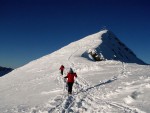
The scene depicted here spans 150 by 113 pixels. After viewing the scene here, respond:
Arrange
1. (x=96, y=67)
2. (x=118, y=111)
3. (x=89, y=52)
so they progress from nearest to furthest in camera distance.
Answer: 1. (x=118, y=111)
2. (x=96, y=67)
3. (x=89, y=52)

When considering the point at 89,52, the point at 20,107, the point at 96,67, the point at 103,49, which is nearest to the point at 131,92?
the point at 20,107

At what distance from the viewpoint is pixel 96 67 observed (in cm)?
3875

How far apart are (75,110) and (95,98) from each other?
342 centimetres

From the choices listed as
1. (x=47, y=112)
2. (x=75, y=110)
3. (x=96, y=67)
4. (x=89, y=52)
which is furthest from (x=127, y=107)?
(x=89, y=52)

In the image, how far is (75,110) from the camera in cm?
1434

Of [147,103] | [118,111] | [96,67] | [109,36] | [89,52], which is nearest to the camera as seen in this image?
[118,111]

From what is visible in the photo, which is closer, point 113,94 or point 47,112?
point 47,112

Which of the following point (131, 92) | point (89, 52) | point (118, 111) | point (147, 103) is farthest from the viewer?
point (89, 52)

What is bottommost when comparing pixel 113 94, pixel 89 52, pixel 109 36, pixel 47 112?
pixel 47 112

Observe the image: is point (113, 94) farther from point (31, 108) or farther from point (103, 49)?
point (103, 49)

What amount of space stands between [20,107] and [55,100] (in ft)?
7.66

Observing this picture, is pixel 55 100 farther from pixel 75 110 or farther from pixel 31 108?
pixel 75 110

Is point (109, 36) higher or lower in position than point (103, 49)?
higher

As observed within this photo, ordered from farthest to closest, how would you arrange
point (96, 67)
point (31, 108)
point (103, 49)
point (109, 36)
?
1. point (109, 36)
2. point (103, 49)
3. point (96, 67)
4. point (31, 108)
